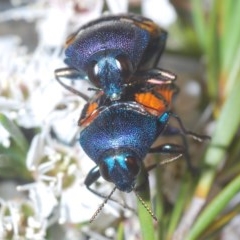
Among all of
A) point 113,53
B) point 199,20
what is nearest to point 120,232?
point 113,53

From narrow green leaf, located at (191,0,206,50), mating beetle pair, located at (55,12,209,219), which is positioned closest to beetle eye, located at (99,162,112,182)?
mating beetle pair, located at (55,12,209,219)

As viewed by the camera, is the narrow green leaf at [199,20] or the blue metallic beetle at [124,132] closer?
the blue metallic beetle at [124,132]

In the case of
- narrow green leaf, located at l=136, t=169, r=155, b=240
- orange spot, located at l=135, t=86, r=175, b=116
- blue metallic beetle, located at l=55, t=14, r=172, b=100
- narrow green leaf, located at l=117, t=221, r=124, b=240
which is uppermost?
blue metallic beetle, located at l=55, t=14, r=172, b=100

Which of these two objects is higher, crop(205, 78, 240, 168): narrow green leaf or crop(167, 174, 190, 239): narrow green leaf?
crop(205, 78, 240, 168): narrow green leaf

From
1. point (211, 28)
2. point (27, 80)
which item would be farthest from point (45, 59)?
point (211, 28)

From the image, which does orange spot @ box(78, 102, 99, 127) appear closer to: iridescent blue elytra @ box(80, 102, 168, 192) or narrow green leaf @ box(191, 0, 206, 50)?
iridescent blue elytra @ box(80, 102, 168, 192)

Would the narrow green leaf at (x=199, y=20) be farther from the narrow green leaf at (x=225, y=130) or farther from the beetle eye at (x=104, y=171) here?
the beetle eye at (x=104, y=171)

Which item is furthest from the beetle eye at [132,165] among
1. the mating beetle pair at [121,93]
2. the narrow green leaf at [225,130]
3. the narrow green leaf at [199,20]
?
the narrow green leaf at [199,20]

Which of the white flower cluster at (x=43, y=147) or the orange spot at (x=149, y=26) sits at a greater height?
the orange spot at (x=149, y=26)
